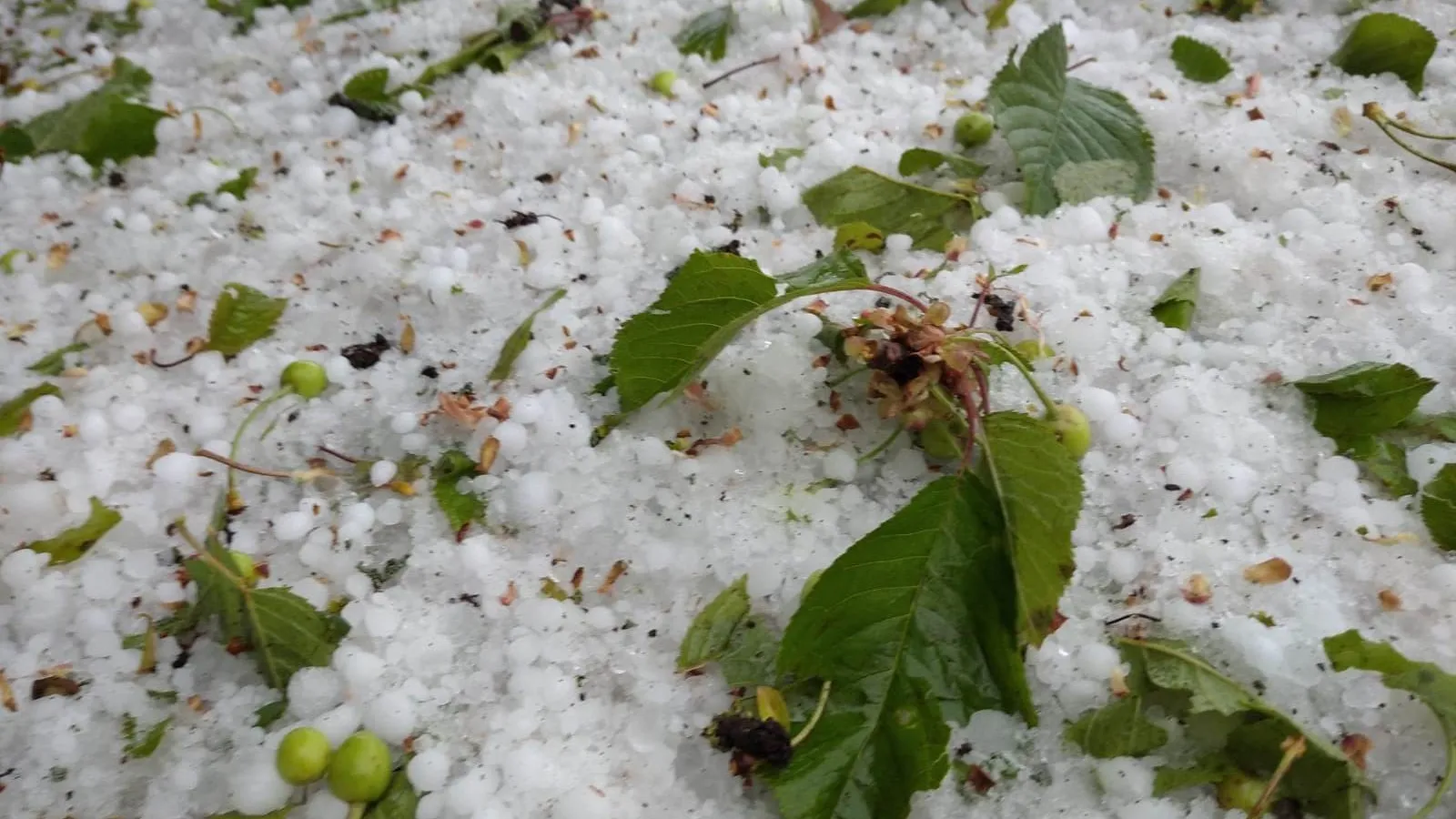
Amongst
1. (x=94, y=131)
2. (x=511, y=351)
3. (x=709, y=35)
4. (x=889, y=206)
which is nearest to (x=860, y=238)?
(x=889, y=206)

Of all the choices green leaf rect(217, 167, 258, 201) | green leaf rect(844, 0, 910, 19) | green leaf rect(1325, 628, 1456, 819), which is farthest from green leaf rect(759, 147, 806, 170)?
green leaf rect(1325, 628, 1456, 819)

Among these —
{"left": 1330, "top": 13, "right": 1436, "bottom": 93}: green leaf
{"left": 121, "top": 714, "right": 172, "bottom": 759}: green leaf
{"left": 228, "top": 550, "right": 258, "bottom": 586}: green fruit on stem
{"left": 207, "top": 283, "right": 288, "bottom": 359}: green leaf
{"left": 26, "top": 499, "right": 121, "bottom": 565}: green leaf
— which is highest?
{"left": 1330, "top": 13, "right": 1436, "bottom": 93}: green leaf

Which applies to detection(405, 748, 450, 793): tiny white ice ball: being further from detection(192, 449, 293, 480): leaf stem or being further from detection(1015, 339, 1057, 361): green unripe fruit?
detection(1015, 339, 1057, 361): green unripe fruit

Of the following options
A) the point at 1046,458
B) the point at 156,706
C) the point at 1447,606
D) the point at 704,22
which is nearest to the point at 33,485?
the point at 156,706

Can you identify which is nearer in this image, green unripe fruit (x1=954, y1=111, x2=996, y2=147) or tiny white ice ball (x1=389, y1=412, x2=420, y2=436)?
tiny white ice ball (x1=389, y1=412, x2=420, y2=436)

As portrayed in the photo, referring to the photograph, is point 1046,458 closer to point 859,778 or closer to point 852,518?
point 852,518

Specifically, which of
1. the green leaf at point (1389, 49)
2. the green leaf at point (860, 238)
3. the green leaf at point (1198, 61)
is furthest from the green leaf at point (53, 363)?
the green leaf at point (1389, 49)

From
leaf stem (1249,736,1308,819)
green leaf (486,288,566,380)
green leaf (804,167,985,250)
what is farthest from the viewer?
green leaf (804,167,985,250)

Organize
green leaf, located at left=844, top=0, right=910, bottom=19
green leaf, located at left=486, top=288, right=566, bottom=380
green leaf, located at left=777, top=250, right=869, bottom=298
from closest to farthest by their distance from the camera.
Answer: green leaf, located at left=777, top=250, right=869, bottom=298 → green leaf, located at left=486, top=288, right=566, bottom=380 → green leaf, located at left=844, top=0, right=910, bottom=19
